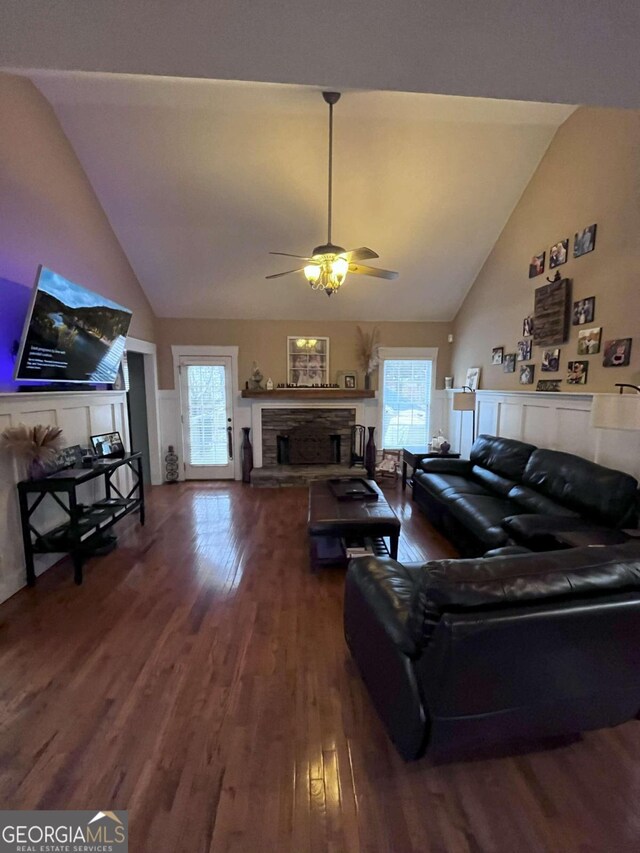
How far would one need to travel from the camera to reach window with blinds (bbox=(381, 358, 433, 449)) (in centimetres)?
657

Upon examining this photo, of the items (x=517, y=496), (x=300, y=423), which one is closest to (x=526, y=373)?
(x=517, y=496)

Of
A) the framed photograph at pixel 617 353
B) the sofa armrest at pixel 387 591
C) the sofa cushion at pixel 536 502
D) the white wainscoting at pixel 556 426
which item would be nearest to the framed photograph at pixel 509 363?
the white wainscoting at pixel 556 426

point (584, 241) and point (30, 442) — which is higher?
point (584, 241)

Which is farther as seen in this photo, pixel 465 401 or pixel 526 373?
pixel 465 401

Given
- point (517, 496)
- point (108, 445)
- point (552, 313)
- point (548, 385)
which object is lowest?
point (517, 496)

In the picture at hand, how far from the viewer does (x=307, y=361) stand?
636 centimetres

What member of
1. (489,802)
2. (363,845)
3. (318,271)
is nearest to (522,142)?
(318,271)

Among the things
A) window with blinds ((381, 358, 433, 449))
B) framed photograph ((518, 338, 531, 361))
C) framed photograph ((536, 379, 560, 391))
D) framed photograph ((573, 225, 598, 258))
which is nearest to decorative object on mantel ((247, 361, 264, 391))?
window with blinds ((381, 358, 433, 449))

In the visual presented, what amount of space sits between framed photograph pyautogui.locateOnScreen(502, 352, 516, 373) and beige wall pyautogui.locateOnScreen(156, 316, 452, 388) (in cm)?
185

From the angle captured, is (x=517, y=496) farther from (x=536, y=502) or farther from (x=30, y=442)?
(x=30, y=442)

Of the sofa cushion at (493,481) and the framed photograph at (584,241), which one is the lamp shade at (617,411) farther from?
the framed photograph at (584,241)

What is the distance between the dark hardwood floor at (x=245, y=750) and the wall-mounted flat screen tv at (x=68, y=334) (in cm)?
185

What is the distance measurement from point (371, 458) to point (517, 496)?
2.85 meters

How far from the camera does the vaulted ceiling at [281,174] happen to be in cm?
335
